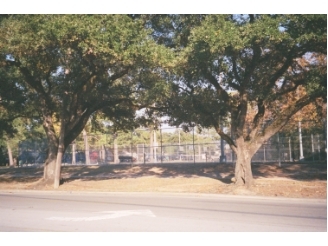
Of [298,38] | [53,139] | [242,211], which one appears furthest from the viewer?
[53,139]

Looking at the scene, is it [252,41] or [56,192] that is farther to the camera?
[56,192]

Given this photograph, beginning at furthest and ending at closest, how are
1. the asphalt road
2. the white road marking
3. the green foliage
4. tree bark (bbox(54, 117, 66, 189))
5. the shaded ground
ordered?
tree bark (bbox(54, 117, 66, 189)) → the shaded ground → the green foliage → the white road marking → the asphalt road

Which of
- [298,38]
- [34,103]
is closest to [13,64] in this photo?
[34,103]

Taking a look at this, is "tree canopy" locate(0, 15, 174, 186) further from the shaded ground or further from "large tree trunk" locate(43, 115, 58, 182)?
the shaded ground

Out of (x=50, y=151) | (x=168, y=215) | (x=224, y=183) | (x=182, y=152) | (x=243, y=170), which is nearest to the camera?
(x=168, y=215)

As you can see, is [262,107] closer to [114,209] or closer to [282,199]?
[282,199]

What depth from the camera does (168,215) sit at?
32.7 feet

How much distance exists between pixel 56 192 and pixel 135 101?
21.3ft

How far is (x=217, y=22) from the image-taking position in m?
12.8

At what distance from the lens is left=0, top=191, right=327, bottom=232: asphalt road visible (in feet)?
27.6

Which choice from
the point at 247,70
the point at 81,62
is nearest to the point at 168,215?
the point at 247,70

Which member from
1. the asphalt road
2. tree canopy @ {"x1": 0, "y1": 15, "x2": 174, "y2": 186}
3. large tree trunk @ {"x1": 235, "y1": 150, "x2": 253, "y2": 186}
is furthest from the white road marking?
large tree trunk @ {"x1": 235, "y1": 150, "x2": 253, "y2": 186}

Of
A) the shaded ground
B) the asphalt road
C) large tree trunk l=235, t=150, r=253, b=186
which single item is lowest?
the asphalt road

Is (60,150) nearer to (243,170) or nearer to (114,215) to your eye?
(243,170)
